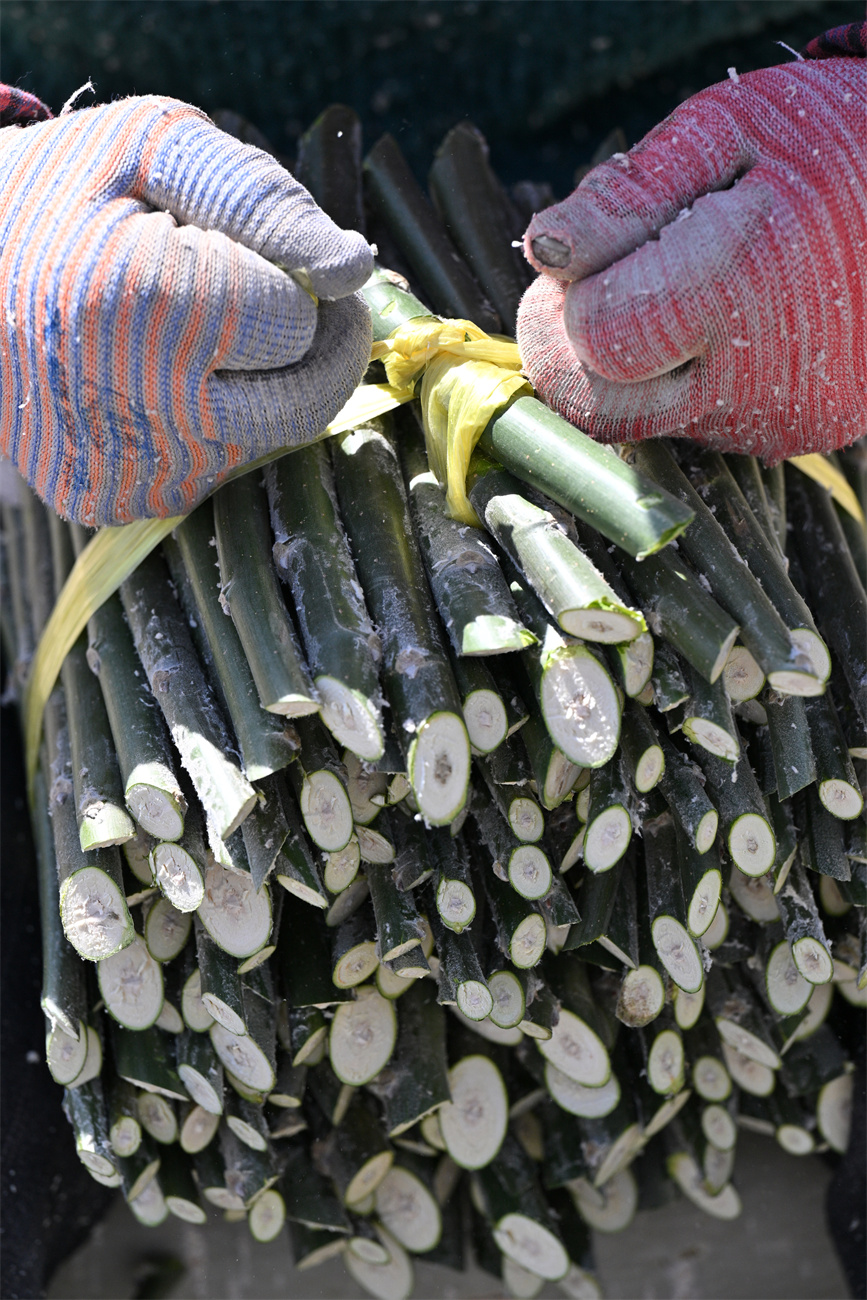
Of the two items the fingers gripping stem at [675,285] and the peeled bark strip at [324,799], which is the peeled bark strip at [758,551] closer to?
the fingers gripping stem at [675,285]

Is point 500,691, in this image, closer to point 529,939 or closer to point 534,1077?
point 529,939

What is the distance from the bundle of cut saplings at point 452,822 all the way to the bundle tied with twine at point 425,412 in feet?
0.05

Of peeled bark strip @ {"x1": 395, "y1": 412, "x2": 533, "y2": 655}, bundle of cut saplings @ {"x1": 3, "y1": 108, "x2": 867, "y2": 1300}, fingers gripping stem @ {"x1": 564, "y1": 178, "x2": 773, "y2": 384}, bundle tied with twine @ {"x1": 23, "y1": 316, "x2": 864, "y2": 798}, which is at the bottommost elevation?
bundle of cut saplings @ {"x1": 3, "y1": 108, "x2": 867, "y2": 1300}

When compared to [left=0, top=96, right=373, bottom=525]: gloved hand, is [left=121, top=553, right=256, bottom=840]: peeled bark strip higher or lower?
lower

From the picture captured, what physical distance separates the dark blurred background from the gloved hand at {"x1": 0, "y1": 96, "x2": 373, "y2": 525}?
0.58 m

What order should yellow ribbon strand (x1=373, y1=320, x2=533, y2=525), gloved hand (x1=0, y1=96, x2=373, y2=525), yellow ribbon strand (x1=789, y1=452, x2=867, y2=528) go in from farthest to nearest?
1. yellow ribbon strand (x1=789, y1=452, x2=867, y2=528)
2. yellow ribbon strand (x1=373, y1=320, x2=533, y2=525)
3. gloved hand (x1=0, y1=96, x2=373, y2=525)

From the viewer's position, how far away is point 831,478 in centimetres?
103

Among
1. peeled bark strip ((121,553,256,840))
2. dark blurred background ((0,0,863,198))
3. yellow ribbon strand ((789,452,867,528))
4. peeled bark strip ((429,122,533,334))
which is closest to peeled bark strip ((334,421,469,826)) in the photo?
peeled bark strip ((121,553,256,840))

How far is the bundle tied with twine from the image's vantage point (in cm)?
83

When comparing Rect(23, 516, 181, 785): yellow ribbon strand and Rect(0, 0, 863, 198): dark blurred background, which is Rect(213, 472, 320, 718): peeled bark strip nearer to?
Rect(23, 516, 181, 785): yellow ribbon strand

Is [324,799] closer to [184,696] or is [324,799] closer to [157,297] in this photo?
[184,696]

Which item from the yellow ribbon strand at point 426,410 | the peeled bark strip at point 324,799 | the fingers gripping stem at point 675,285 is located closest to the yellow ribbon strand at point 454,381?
the yellow ribbon strand at point 426,410

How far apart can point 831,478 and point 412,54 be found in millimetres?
741

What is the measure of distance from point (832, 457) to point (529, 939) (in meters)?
0.55
